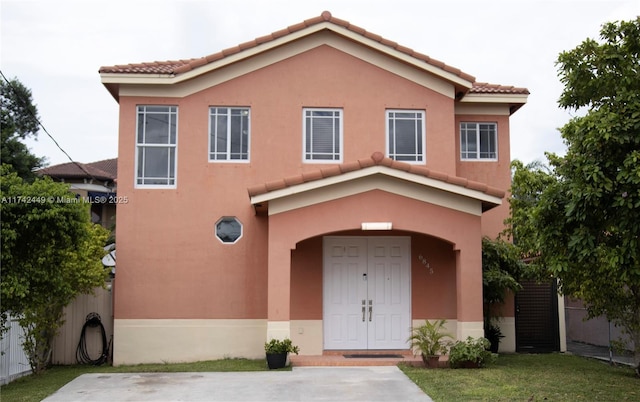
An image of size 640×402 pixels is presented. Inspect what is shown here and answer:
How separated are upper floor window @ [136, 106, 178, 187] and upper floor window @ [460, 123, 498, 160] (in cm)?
741

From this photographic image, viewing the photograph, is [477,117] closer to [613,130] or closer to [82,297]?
[613,130]

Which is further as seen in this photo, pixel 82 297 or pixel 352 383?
pixel 82 297

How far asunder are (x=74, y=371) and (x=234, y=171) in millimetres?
5685

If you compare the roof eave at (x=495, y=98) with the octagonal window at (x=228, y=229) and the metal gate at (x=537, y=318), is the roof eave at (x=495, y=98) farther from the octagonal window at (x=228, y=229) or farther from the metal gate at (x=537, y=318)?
the octagonal window at (x=228, y=229)

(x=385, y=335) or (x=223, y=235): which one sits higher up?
(x=223, y=235)

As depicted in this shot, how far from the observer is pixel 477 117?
1764 cm

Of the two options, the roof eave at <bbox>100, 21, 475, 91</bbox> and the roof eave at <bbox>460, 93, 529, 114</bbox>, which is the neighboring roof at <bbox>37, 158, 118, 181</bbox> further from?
the roof eave at <bbox>460, 93, 529, 114</bbox>

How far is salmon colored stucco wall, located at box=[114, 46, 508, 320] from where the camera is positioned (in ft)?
51.5

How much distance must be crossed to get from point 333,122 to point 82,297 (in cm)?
747

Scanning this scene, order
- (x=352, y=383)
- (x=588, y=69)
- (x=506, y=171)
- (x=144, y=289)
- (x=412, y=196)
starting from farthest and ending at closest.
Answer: (x=506, y=171), (x=144, y=289), (x=412, y=196), (x=352, y=383), (x=588, y=69)

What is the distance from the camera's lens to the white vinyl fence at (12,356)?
1292 centimetres

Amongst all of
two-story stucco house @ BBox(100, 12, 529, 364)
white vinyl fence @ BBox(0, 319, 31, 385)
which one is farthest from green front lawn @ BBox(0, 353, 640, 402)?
two-story stucco house @ BBox(100, 12, 529, 364)

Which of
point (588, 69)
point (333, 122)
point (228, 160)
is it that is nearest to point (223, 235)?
point (228, 160)

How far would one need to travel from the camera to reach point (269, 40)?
629 inches
